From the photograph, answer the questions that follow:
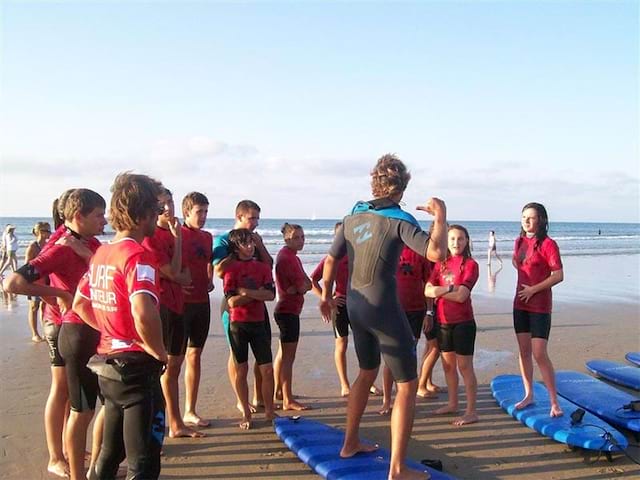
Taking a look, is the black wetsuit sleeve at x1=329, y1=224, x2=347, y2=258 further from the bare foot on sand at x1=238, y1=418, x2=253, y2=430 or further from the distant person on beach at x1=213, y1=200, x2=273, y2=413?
the bare foot on sand at x1=238, y1=418, x2=253, y2=430

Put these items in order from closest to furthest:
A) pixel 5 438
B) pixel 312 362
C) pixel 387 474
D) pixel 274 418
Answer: pixel 387 474 → pixel 5 438 → pixel 274 418 → pixel 312 362

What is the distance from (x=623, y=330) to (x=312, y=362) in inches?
244

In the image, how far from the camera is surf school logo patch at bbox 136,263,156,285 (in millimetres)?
2887

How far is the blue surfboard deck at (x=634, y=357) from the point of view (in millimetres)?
7745

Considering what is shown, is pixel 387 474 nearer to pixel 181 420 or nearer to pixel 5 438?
pixel 181 420

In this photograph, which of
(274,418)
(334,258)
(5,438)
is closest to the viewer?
(334,258)

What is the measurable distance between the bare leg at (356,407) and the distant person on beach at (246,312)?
3.92 feet

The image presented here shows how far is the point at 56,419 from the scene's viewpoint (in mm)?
4211

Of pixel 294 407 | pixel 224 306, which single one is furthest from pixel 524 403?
pixel 224 306

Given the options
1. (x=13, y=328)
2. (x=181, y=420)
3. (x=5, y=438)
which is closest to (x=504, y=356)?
(x=181, y=420)

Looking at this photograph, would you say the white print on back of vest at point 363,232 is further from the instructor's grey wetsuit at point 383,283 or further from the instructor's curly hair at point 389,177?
the instructor's curly hair at point 389,177

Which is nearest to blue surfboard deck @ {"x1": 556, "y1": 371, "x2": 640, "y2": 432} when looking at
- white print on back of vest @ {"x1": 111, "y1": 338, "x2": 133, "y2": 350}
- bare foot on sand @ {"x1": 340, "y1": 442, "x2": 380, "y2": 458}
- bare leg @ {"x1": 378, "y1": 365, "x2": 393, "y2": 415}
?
bare leg @ {"x1": 378, "y1": 365, "x2": 393, "y2": 415}

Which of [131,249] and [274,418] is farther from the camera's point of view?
[274,418]

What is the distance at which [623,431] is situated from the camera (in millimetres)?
5203
